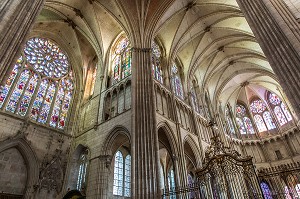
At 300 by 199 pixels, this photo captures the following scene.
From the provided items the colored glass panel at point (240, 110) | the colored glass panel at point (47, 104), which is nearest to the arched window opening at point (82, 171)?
the colored glass panel at point (47, 104)

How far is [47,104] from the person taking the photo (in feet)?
44.1

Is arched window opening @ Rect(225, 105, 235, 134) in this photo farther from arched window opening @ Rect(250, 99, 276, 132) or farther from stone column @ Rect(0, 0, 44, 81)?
stone column @ Rect(0, 0, 44, 81)

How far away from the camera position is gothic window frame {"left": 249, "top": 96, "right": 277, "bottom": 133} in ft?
73.1

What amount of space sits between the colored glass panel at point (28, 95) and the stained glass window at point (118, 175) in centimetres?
627

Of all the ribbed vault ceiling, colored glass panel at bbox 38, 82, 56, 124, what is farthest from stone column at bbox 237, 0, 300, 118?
colored glass panel at bbox 38, 82, 56, 124

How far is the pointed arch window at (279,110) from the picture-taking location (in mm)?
21062

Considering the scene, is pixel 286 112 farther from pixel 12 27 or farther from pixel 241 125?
pixel 12 27

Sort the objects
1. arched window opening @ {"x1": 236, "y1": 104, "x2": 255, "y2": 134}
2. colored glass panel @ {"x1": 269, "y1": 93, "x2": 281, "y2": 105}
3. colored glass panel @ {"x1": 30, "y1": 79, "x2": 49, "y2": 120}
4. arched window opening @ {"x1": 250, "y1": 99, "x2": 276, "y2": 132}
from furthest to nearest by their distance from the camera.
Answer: arched window opening @ {"x1": 236, "y1": 104, "x2": 255, "y2": 134}, colored glass panel @ {"x1": 269, "y1": 93, "x2": 281, "y2": 105}, arched window opening @ {"x1": 250, "y1": 99, "x2": 276, "y2": 132}, colored glass panel @ {"x1": 30, "y1": 79, "x2": 49, "y2": 120}

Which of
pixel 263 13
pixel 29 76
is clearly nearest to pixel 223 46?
pixel 263 13

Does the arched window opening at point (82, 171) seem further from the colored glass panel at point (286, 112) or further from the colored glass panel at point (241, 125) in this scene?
the colored glass panel at point (286, 112)

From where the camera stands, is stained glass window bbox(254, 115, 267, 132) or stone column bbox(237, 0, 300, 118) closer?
stone column bbox(237, 0, 300, 118)

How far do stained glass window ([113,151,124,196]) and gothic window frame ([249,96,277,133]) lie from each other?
17.2m

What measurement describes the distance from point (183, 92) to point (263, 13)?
34.2 ft

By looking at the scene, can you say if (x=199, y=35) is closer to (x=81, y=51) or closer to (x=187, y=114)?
(x=187, y=114)
